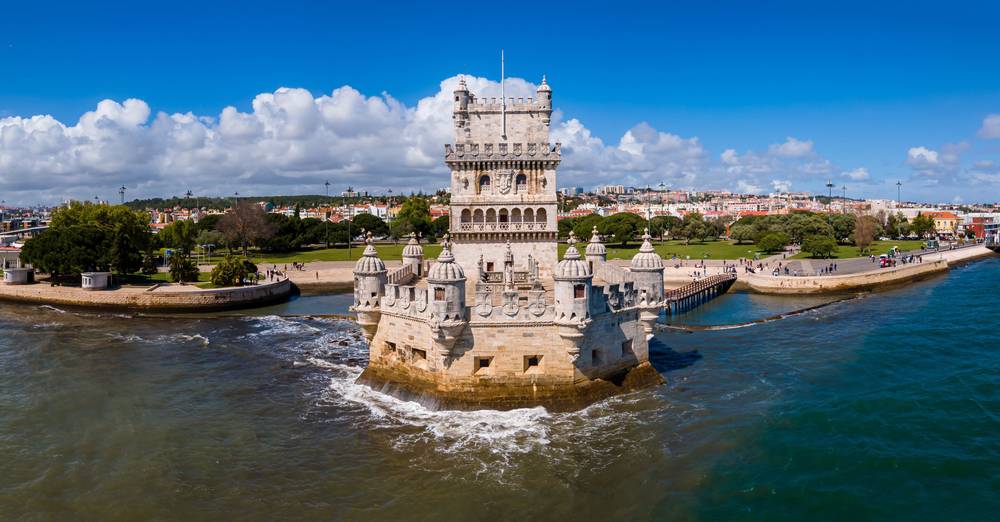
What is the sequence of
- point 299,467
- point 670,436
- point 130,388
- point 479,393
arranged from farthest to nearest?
1. point 130,388
2. point 479,393
3. point 670,436
4. point 299,467

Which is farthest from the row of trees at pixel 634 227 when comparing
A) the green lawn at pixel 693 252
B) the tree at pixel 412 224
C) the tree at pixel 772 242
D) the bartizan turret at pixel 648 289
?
the bartizan turret at pixel 648 289

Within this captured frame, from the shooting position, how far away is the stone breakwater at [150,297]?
55.7 meters

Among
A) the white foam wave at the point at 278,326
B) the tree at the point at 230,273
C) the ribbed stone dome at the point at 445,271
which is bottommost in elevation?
the white foam wave at the point at 278,326

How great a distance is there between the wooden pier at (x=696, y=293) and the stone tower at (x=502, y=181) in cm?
2076

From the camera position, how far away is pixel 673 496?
18.8m

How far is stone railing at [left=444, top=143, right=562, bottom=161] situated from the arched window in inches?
42.0

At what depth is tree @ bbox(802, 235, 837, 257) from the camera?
281ft

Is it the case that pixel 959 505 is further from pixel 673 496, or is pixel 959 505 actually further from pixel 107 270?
pixel 107 270

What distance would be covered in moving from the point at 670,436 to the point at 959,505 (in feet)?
27.9

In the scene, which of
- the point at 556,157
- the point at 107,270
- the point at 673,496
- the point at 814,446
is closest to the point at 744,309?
the point at 556,157

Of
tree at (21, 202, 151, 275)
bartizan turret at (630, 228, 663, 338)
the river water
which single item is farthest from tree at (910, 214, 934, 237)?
tree at (21, 202, 151, 275)

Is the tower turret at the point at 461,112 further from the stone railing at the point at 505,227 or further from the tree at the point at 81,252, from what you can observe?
the tree at the point at 81,252

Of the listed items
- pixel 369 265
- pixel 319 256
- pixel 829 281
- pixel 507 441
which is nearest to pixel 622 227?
pixel 829 281

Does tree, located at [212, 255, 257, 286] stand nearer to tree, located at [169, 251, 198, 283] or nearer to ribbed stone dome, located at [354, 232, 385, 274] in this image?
tree, located at [169, 251, 198, 283]
